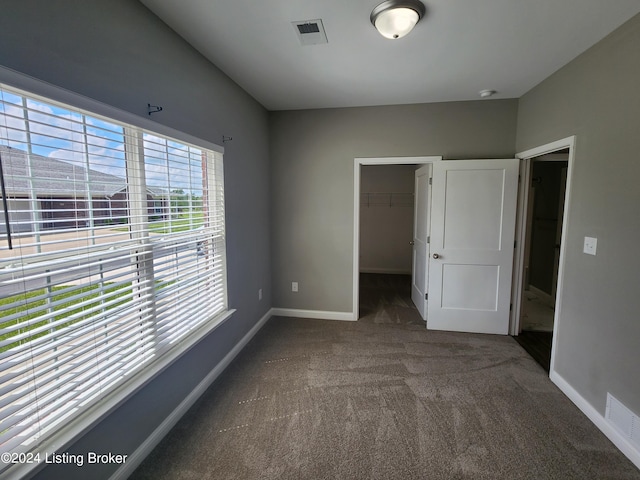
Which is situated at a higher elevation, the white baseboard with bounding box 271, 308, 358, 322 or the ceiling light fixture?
the ceiling light fixture

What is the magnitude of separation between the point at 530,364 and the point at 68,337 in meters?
3.41

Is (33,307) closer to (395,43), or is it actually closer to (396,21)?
(396,21)

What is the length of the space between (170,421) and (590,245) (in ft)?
10.2

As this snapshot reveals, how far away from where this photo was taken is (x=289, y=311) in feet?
12.5

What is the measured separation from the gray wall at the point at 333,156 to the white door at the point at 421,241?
1.61 ft

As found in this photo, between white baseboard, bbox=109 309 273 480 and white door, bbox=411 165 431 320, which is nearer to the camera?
white baseboard, bbox=109 309 273 480

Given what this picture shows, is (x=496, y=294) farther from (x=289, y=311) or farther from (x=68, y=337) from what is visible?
(x=68, y=337)

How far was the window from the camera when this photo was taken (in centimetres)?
112

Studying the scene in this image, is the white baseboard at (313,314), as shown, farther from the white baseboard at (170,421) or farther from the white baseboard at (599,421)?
the white baseboard at (599,421)

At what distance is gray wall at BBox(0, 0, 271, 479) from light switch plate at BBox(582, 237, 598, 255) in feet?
9.17

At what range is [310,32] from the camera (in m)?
1.91

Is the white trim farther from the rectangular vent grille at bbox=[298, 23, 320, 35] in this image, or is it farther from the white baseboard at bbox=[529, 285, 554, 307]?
the white baseboard at bbox=[529, 285, 554, 307]

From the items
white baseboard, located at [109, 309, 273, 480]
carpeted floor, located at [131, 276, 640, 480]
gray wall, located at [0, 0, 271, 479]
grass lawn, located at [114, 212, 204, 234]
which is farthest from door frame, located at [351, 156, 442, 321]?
grass lawn, located at [114, 212, 204, 234]

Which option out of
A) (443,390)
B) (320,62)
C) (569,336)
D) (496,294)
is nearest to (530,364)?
(569,336)
